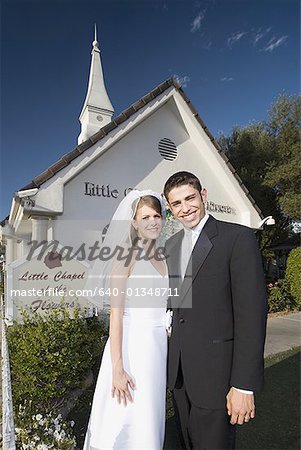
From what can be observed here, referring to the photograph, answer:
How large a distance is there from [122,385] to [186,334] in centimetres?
58

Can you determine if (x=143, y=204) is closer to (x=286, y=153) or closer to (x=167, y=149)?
(x=167, y=149)

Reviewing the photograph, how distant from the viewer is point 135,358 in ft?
7.57

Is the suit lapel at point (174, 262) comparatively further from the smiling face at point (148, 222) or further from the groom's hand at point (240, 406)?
the groom's hand at point (240, 406)

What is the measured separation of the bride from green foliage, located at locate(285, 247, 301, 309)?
432 inches

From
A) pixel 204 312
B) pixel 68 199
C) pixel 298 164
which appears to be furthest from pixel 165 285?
pixel 298 164

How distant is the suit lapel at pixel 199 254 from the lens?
7.22ft

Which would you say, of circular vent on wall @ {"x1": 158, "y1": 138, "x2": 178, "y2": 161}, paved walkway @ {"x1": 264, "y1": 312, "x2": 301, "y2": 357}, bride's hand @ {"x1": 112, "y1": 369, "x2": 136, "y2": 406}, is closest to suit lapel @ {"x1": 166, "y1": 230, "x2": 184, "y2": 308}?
bride's hand @ {"x1": 112, "y1": 369, "x2": 136, "y2": 406}

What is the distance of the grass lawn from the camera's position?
11.7 feet

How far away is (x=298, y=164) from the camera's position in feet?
41.3

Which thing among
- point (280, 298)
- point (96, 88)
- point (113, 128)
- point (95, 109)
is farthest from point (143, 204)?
point (280, 298)

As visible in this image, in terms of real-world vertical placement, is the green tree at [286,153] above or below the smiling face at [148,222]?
above

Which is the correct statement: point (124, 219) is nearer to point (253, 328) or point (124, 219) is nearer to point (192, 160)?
point (253, 328)

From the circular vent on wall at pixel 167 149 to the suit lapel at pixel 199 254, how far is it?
652 centimetres

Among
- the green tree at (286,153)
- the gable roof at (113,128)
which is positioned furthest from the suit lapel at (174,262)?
the green tree at (286,153)
